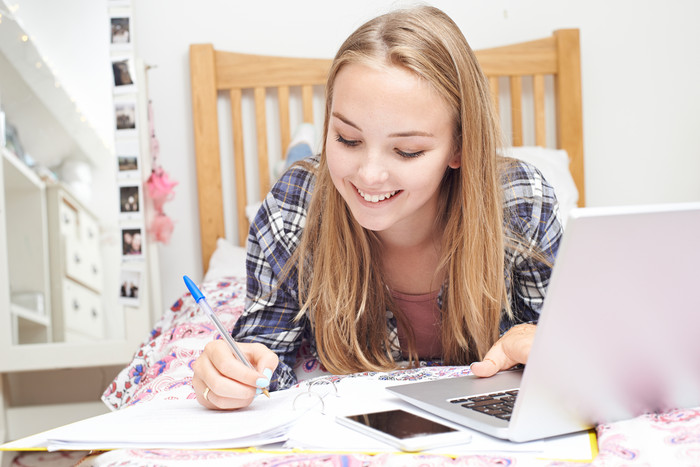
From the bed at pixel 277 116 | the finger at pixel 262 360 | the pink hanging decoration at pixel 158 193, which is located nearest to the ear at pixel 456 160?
the finger at pixel 262 360

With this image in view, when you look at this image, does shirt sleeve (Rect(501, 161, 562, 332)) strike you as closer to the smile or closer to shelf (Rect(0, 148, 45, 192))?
the smile

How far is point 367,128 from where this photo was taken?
0.86 metres

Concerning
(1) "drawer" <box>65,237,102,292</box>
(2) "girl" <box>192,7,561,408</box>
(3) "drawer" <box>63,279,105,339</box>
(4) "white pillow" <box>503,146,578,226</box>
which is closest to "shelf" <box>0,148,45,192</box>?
(1) "drawer" <box>65,237,102,292</box>

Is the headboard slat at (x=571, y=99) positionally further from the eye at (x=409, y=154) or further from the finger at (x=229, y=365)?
the finger at (x=229, y=365)

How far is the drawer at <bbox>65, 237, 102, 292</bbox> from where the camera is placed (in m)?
2.02

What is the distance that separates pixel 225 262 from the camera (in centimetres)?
202

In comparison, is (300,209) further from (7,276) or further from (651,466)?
(7,276)

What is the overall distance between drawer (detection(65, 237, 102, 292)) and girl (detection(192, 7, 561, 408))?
42.8 inches

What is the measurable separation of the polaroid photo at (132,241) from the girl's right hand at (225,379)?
1307mm

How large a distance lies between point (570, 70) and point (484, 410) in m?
1.80

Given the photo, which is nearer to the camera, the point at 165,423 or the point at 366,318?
the point at 165,423

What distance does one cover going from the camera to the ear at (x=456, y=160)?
996 millimetres

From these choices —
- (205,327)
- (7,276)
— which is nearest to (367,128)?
(205,327)

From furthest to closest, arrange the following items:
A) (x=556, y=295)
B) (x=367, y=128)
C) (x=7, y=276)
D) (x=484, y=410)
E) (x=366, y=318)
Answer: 1. (x=7, y=276)
2. (x=366, y=318)
3. (x=367, y=128)
4. (x=484, y=410)
5. (x=556, y=295)
